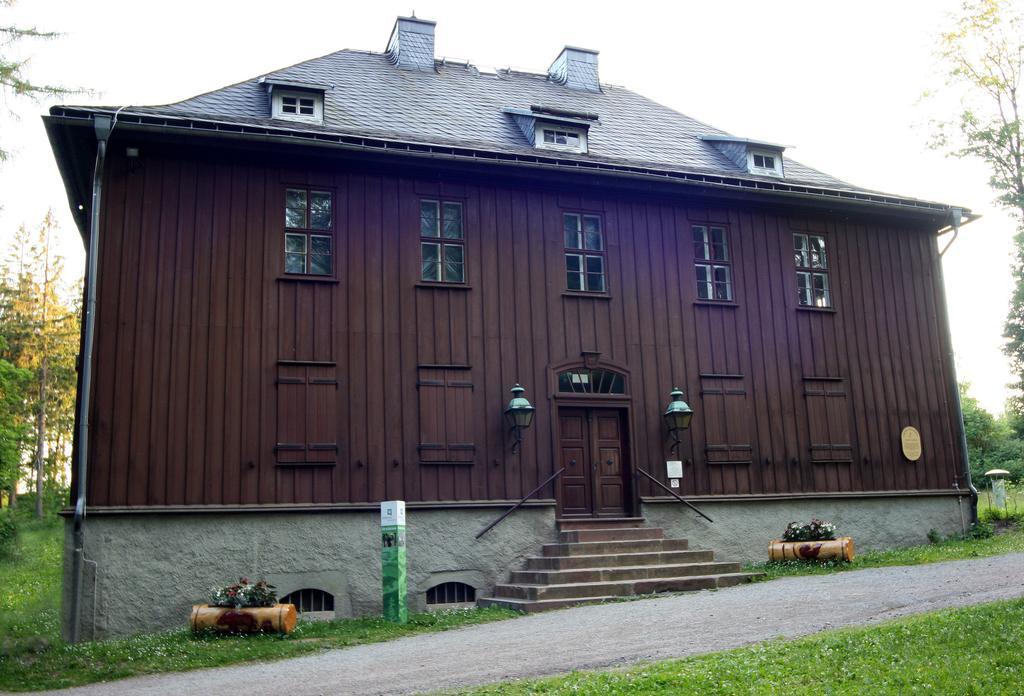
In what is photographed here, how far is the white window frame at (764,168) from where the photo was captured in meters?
18.9

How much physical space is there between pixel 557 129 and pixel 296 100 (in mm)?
4644

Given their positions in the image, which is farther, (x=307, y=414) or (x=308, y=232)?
(x=308, y=232)

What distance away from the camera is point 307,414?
14484 millimetres

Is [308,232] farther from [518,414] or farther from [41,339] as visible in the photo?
[41,339]

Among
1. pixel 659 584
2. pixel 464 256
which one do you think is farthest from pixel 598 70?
pixel 659 584

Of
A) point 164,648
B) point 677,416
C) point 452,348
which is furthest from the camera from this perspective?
point 677,416

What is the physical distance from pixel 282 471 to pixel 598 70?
1311 centimetres

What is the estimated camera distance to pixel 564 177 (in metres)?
16.7

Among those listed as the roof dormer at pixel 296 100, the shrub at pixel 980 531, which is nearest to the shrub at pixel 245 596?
the roof dormer at pixel 296 100

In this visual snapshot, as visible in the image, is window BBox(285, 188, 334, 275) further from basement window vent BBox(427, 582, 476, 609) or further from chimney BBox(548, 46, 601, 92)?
chimney BBox(548, 46, 601, 92)

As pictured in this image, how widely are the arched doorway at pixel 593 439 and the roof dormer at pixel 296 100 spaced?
5744 millimetres

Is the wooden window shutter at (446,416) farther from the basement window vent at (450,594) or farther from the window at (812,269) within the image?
the window at (812,269)

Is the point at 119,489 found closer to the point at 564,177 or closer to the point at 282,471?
the point at 282,471

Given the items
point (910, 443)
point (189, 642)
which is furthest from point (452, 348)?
point (910, 443)
